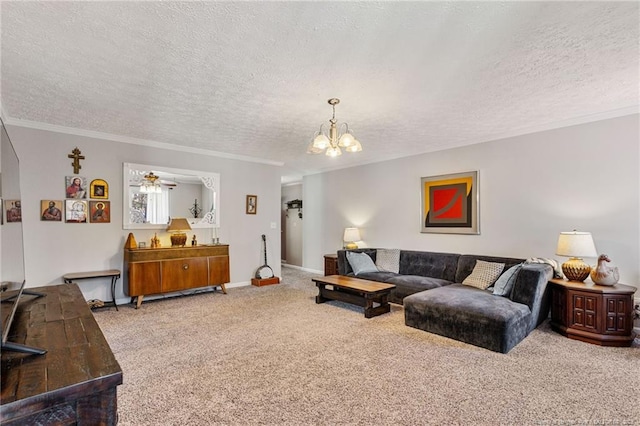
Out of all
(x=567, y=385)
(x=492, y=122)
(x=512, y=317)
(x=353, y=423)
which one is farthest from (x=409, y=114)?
(x=353, y=423)

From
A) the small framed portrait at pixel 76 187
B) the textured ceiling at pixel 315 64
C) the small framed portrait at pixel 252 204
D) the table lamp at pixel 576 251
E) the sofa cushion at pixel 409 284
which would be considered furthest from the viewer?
the small framed portrait at pixel 252 204

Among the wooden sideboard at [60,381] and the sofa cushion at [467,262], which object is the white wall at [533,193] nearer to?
the sofa cushion at [467,262]

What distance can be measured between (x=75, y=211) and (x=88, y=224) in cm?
23

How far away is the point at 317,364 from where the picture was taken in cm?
259

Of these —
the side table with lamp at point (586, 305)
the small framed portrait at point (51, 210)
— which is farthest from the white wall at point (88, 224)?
the side table with lamp at point (586, 305)

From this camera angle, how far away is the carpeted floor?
1.93 metres

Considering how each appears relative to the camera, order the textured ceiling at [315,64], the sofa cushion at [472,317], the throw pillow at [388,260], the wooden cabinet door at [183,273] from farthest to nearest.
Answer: the throw pillow at [388,260]
the wooden cabinet door at [183,273]
the sofa cushion at [472,317]
the textured ceiling at [315,64]

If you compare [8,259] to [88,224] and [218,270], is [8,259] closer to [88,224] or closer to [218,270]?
[88,224]

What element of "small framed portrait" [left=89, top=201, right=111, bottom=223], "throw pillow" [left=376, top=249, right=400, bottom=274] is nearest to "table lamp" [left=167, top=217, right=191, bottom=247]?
"small framed portrait" [left=89, top=201, right=111, bottom=223]

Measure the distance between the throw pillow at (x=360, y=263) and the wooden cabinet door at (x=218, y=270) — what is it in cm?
205

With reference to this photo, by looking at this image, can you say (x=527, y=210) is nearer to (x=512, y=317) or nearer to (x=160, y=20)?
(x=512, y=317)

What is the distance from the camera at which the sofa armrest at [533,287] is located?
3.19m

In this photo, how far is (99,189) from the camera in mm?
4312

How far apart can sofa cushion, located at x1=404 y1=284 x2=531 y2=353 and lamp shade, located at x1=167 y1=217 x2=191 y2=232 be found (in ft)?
11.5
